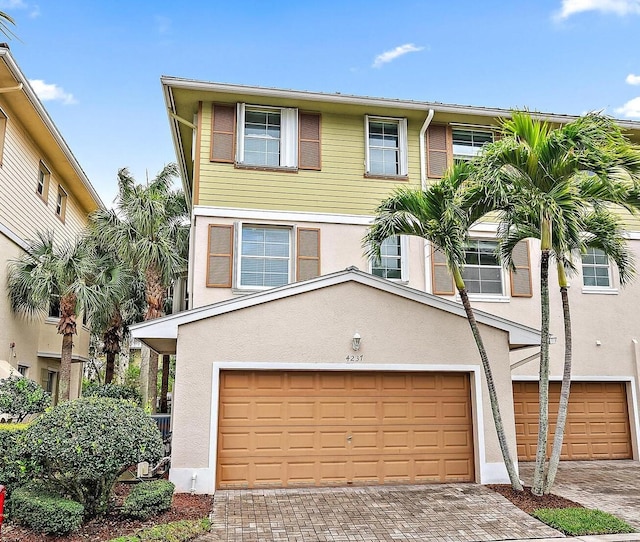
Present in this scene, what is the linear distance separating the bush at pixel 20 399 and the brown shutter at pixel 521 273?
1083 centimetres

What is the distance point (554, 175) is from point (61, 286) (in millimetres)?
12115

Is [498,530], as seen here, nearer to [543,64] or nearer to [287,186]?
[287,186]

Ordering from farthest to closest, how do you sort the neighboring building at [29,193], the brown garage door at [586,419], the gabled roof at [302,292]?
1. the neighboring building at [29,193]
2. the brown garage door at [586,419]
3. the gabled roof at [302,292]

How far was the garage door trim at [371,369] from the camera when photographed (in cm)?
945

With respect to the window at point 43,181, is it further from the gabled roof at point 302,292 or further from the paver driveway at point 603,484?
the paver driveway at point 603,484

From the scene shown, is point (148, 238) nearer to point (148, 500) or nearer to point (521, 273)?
point (148, 500)

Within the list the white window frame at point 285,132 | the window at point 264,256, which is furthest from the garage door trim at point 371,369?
the white window frame at point 285,132

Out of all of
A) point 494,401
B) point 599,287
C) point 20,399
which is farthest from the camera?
point 599,287

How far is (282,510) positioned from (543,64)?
16.0m

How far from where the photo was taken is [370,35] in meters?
17.7

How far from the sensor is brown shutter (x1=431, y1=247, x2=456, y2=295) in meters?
A: 13.2

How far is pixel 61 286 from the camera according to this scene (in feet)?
47.8

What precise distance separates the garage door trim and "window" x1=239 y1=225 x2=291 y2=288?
3.11 metres

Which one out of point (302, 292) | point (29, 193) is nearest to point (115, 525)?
point (302, 292)
